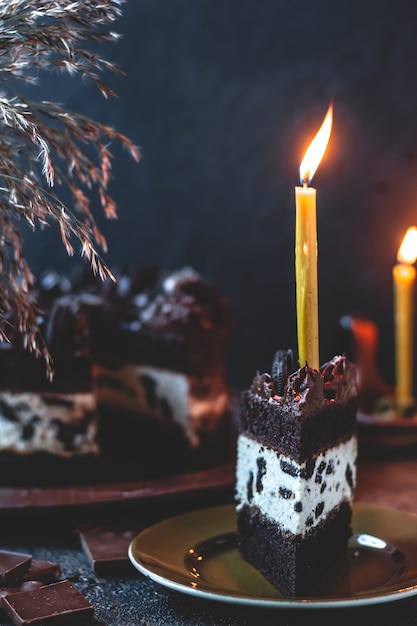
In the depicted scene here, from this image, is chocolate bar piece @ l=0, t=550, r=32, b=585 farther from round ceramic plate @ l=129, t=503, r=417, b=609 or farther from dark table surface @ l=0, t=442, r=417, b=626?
round ceramic plate @ l=129, t=503, r=417, b=609

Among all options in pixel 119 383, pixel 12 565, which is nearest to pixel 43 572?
pixel 12 565

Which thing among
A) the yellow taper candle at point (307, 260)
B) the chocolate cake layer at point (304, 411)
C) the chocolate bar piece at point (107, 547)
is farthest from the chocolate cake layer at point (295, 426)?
the chocolate bar piece at point (107, 547)

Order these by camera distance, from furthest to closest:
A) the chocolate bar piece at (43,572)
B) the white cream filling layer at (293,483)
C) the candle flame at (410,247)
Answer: the candle flame at (410,247)
the chocolate bar piece at (43,572)
the white cream filling layer at (293,483)

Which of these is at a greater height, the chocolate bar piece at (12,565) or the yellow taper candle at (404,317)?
the yellow taper candle at (404,317)

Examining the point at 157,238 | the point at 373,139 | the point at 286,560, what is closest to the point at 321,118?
the point at 373,139

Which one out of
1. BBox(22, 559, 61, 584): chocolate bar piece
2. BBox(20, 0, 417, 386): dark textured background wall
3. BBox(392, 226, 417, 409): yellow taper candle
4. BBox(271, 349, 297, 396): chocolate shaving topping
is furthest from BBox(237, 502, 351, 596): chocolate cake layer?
BBox(20, 0, 417, 386): dark textured background wall

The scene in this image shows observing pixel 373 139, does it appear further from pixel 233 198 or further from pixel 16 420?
pixel 16 420

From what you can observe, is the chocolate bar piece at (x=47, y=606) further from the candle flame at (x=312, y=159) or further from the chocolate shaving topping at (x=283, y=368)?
the candle flame at (x=312, y=159)

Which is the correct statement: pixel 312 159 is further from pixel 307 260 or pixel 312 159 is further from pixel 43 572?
pixel 43 572
